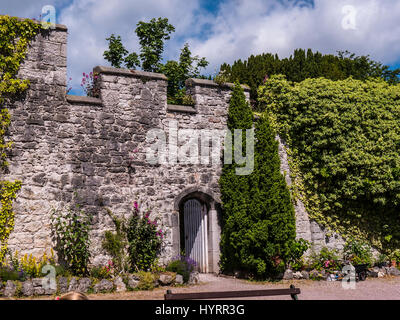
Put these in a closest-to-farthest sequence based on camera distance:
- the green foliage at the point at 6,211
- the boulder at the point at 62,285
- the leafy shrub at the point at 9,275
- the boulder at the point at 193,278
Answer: the leafy shrub at the point at 9,275
the boulder at the point at 62,285
the green foliage at the point at 6,211
the boulder at the point at 193,278

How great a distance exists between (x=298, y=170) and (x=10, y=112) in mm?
7131

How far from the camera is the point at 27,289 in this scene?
288 inches

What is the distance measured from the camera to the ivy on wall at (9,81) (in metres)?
8.05

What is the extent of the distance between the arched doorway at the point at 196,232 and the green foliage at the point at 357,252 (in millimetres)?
3702

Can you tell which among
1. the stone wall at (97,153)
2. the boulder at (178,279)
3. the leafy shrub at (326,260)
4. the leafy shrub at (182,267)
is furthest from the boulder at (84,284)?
the leafy shrub at (326,260)

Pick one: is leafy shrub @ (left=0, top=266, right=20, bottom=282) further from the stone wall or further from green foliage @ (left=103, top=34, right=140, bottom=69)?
green foliage @ (left=103, top=34, right=140, bottom=69)

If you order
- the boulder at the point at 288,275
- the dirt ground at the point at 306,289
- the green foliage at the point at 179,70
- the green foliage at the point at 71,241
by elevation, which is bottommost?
the dirt ground at the point at 306,289

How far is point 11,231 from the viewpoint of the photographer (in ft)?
26.5

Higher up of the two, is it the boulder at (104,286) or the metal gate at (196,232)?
the metal gate at (196,232)

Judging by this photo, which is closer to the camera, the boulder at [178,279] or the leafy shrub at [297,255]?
the boulder at [178,279]

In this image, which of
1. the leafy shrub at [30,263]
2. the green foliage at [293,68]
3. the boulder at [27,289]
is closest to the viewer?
the boulder at [27,289]

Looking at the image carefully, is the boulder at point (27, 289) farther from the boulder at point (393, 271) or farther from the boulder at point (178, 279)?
the boulder at point (393, 271)

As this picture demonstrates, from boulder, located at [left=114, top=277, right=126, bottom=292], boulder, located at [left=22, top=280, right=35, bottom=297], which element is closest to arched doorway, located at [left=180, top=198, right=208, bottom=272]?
boulder, located at [left=114, top=277, right=126, bottom=292]
